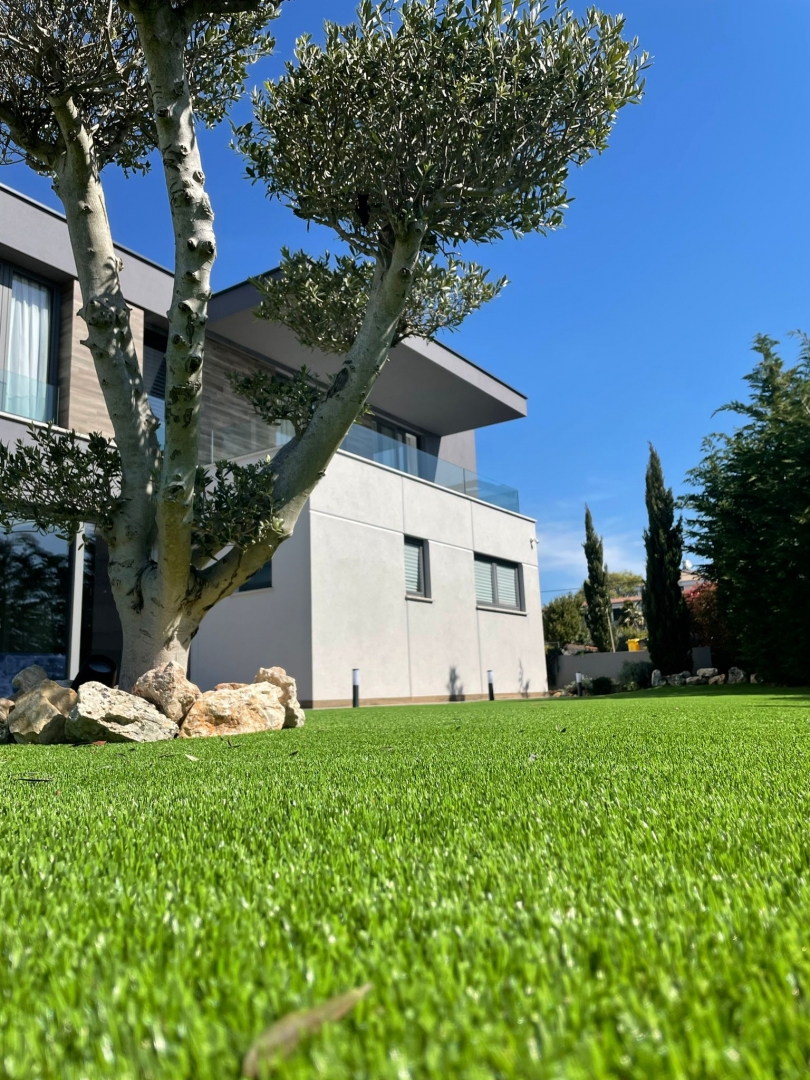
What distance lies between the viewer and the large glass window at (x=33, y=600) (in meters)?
12.2

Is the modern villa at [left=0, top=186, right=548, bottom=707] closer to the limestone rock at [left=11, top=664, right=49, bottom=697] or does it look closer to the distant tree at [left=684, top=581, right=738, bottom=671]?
the limestone rock at [left=11, top=664, right=49, bottom=697]

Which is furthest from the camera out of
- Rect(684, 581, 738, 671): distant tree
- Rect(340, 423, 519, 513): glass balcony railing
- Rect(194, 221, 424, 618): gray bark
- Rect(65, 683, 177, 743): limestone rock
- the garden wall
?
the garden wall

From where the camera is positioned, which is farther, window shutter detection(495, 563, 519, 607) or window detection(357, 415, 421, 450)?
window detection(357, 415, 421, 450)

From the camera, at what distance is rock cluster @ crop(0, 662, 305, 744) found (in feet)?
19.9

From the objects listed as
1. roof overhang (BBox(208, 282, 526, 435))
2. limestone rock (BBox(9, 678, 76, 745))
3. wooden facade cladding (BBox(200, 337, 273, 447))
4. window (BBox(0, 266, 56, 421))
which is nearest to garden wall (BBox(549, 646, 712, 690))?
roof overhang (BBox(208, 282, 526, 435))

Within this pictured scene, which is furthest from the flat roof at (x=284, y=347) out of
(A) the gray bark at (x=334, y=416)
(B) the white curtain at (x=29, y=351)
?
(A) the gray bark at (x=334, y=416)

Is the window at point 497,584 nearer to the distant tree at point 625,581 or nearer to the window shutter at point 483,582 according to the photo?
the window shutter at point 483,582

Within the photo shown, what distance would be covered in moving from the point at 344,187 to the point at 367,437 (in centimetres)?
893

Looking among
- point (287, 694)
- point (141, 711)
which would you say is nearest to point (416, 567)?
point (287, 694)

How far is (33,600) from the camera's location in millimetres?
12531

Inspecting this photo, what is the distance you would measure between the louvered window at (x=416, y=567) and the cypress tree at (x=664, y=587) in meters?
11.1

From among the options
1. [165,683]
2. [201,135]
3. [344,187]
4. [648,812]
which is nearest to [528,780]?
[648,812]

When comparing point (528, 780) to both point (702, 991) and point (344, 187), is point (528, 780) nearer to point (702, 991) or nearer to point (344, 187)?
point (702, 991)

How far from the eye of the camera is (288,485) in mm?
7570
